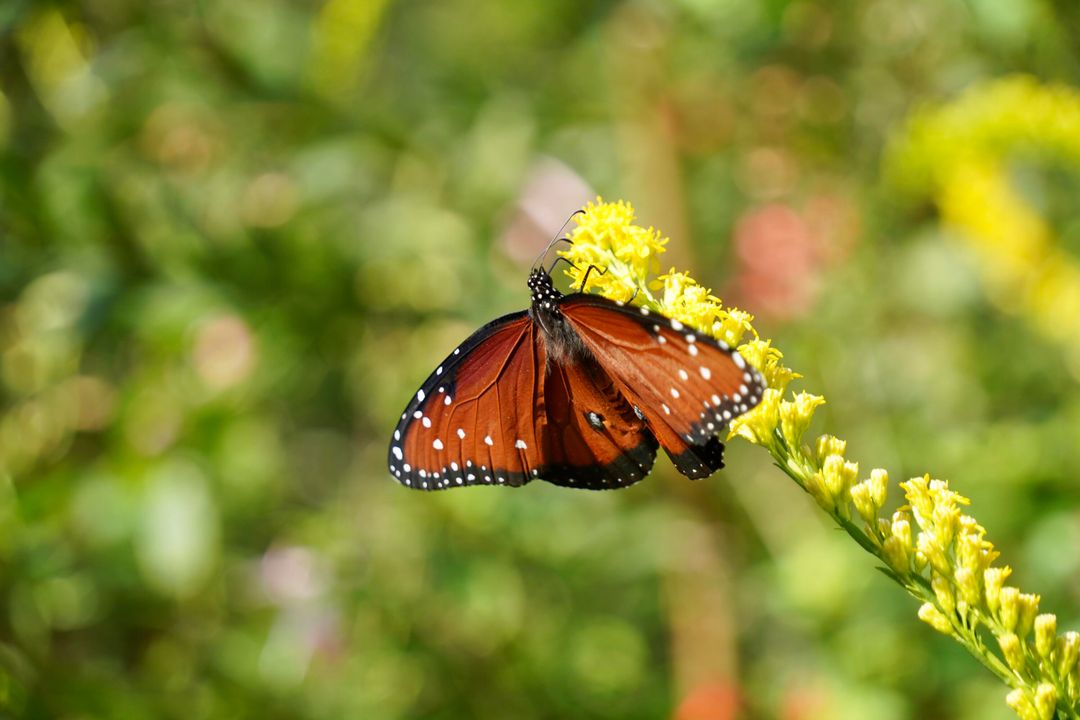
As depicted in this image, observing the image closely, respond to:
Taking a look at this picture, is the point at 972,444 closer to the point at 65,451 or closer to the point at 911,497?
the point at 911,497

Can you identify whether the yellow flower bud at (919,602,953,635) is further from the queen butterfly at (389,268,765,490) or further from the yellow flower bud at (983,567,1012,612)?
the queen butterfly at (389,268,765,490)

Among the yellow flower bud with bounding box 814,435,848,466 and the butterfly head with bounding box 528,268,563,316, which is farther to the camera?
the butterfly head with bounding box 528,268,563,316

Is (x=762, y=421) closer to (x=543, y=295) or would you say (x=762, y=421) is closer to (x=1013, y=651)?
(x=1013, y=651)

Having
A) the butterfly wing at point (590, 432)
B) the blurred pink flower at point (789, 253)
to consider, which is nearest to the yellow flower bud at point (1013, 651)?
the butterfly wing at point (590, 432)

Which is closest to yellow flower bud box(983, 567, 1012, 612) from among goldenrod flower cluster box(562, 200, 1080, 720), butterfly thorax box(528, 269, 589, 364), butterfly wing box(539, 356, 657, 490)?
goldenrod flower cluster box(562, 200, 1080, 720)

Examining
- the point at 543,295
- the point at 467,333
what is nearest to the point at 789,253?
the point at 467,333
